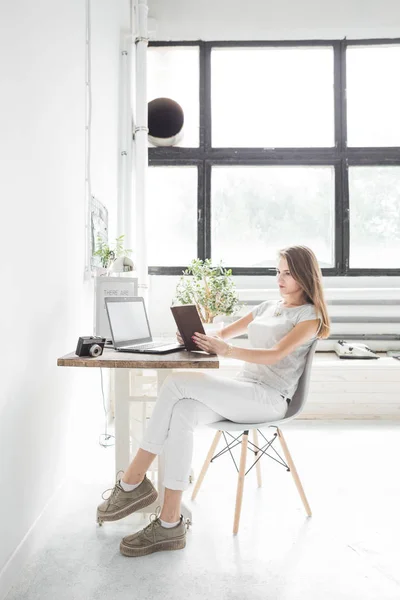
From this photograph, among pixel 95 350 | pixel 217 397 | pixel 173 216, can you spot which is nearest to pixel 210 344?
pixel 217 397

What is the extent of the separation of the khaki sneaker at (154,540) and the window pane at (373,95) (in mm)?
3813

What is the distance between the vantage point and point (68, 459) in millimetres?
2590

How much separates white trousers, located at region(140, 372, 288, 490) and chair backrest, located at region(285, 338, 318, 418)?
128mm

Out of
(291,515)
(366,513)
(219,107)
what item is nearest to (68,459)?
(291,515)

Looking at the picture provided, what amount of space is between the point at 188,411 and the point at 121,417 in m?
0.35

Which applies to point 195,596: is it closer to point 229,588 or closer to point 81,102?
point 229,588

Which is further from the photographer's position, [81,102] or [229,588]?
[81,102]

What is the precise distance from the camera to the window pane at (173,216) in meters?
4.67

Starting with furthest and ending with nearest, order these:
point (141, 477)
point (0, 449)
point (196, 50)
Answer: point (196, 50) → point (141, 477) → point (0, 449)

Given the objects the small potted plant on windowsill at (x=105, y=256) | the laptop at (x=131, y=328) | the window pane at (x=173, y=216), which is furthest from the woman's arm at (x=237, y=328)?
the window pane at (x=173, y=216)

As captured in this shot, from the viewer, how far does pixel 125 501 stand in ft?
6.67

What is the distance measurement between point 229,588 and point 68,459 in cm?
116

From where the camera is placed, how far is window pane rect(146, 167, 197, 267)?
4.67 metres

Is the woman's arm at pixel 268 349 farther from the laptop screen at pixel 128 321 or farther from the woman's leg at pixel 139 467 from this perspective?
the woman's leg at pixel 139 467
